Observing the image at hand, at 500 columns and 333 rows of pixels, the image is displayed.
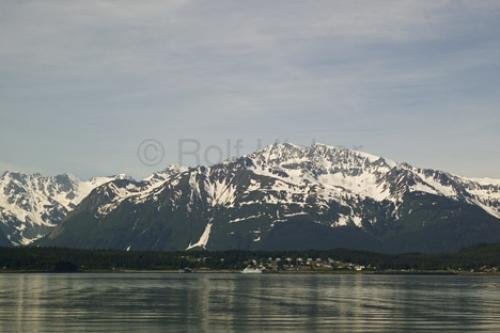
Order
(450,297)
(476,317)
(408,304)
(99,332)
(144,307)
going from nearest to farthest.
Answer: (99,332)
(476,317)
(144,307)
(408,304)
(450,297)

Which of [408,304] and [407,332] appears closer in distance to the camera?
[407,332]

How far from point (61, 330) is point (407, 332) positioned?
1717 inches

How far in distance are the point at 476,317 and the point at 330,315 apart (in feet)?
75.1

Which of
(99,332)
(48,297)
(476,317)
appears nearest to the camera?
(99,332)

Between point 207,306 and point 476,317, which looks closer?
point 476,317

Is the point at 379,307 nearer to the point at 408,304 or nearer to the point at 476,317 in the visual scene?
the point at 408,304

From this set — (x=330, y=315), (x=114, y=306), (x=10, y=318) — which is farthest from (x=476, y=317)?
(x=10, y=318)

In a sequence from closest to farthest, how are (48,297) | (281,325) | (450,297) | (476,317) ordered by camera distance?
(281,325)
(476,317)
(48,297)
(450,297)

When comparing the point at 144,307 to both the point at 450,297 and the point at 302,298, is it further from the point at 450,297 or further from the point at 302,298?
the point at 450,297

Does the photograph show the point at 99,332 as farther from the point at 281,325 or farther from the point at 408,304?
the point at 408,304

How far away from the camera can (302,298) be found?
599ft

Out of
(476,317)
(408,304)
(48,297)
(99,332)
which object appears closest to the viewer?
(99,332)

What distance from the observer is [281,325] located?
116 m

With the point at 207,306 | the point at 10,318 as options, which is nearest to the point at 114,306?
the point at 207,306
